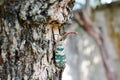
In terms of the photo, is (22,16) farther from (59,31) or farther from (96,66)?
(96,66)

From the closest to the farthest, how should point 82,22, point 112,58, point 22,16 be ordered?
point 22,16
point 82,22
point 112,58

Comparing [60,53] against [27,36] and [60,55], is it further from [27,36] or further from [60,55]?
[27,36]

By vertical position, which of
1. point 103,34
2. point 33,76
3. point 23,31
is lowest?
point 33,76

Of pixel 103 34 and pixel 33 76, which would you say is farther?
pixel 103 34

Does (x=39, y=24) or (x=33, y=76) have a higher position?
(x=39, y=24)

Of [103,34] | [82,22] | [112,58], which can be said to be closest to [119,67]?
[112,58]

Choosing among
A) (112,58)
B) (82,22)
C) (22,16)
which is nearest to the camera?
(22,16)

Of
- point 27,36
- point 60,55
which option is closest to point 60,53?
point 60,55

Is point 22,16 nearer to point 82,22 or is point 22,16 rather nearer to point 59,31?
point 59,31
